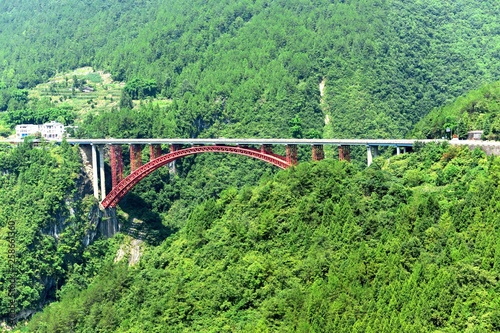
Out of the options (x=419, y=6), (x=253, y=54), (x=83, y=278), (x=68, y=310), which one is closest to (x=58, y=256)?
(x=83, y=278)

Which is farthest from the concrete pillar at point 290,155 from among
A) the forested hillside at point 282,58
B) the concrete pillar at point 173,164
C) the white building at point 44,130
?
the white building at point 44,130

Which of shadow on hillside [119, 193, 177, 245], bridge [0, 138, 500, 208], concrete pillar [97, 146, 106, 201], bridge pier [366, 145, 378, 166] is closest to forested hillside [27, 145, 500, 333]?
bridge pier [366, 145, 378, 166]

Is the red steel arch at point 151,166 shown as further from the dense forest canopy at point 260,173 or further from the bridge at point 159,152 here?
the dense forest canopy at point 260,173

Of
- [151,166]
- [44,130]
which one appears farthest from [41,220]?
[44,130]

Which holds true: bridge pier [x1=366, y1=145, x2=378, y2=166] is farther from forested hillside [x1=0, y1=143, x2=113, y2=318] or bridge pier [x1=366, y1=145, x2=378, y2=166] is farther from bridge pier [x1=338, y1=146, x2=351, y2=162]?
forested hillside [x1=0, y1=143, x2=113, y2=318]

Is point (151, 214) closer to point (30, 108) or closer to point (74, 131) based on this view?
point (74, 131)

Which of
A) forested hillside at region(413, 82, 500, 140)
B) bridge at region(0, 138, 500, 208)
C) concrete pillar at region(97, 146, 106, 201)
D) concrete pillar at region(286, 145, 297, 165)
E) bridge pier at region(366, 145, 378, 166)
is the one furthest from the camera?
concrete pillar at region(97, 146, 106, 201)

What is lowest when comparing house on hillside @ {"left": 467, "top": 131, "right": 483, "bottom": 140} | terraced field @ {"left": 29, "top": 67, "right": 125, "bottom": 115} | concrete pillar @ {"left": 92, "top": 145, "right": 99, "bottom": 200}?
concrete pillar @ {"left": 92, "top": 145, "right": 99, "bottom": 200}
